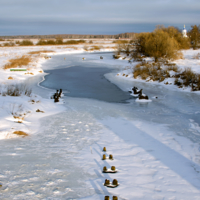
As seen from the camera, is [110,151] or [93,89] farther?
[93,89]

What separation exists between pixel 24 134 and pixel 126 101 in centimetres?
646

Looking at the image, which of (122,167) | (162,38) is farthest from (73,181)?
(162,38)

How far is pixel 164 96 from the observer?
43.5 ft

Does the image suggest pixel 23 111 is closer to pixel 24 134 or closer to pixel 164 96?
pixel 24 134

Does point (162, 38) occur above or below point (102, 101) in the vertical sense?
above

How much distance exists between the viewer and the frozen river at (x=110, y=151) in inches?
162

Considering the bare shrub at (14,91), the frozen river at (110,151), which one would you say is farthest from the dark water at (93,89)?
the bare shrub at (14,91)

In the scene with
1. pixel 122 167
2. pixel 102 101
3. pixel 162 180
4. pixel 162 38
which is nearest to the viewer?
pixel 162 180

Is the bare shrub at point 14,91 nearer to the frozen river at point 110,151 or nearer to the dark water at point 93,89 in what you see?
the dark water at point 93,89

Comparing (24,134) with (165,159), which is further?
→ (24,134)

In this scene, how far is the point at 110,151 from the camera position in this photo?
5875 millimetres

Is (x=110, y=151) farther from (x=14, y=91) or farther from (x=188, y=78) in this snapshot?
(x=188, y=78)

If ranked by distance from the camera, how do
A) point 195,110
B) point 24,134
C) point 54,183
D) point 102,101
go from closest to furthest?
point 54,183 → point 24,134 → point 195,110 → point 102,101

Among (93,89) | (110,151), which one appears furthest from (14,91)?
(110,151)
